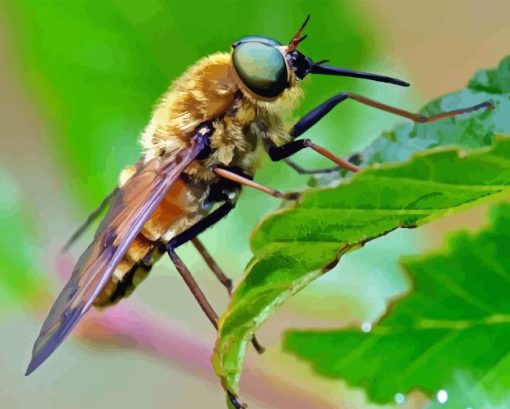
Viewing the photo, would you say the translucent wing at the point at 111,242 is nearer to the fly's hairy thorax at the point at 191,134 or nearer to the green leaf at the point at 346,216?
the fly's hairy thorax at the point at 191,134

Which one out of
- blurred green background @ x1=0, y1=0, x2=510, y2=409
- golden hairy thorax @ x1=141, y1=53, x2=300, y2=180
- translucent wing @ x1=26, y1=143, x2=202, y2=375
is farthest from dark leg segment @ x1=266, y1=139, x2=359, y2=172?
blurred green background @ x1=0, y1=0, x2=510, y2=409

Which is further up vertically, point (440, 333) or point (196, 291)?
point (440, 333)

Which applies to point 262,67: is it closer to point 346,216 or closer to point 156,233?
point 156,233

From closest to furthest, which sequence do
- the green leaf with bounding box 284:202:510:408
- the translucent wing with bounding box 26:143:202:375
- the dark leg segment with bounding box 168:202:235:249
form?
the green leaf with bounding box 284:202:510:408, the translucent wing with bounding box 26:143:202:375, the dark leg segment with bounding box 168:202:235:249

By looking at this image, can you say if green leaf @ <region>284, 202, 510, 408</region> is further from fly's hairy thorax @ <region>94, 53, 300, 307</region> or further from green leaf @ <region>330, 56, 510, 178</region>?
fly's hairy thorax @ <region>94, 53, 300, 307</region>

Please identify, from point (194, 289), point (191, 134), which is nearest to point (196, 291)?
point (194, 289)

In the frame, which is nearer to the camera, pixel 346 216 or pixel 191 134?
pixel 346 216

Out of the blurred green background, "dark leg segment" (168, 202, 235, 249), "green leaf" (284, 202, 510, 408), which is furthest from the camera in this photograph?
the blurred green background
